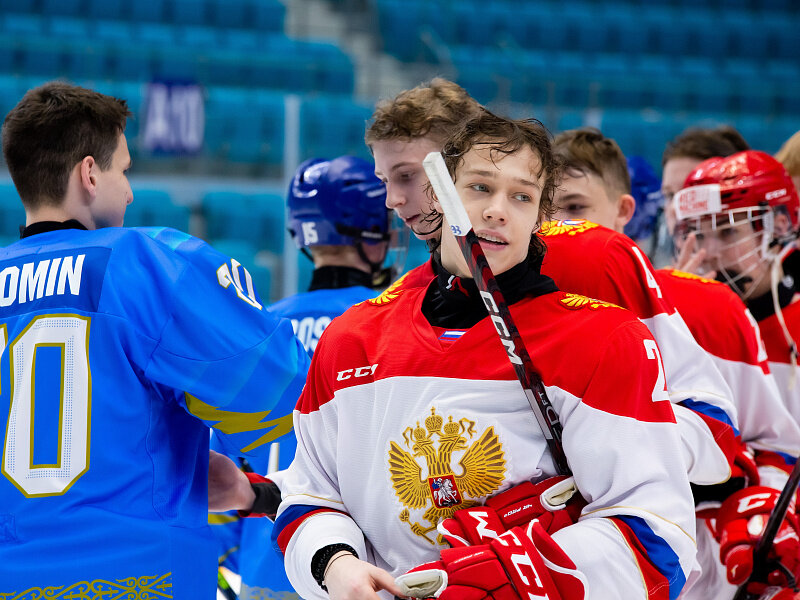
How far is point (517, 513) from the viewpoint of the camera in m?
1.36

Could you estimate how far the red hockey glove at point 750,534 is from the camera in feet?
6.69

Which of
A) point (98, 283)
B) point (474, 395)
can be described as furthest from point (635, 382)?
point (98, 283)

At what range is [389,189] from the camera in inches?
80.2

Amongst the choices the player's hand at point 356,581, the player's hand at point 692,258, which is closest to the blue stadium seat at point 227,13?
the player's hand at point 692,258

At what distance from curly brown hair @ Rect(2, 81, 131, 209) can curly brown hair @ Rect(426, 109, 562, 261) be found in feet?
2.58

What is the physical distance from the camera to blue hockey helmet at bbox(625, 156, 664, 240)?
3240 millimetres

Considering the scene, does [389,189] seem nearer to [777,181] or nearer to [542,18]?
[777,181]

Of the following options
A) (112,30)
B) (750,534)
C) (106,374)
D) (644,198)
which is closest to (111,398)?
(106,374)

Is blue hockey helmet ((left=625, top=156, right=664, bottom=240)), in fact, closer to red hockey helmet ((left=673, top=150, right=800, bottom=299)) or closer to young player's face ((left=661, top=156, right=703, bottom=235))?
young player's face ((left=661, top=156, right=703, bottom=235))

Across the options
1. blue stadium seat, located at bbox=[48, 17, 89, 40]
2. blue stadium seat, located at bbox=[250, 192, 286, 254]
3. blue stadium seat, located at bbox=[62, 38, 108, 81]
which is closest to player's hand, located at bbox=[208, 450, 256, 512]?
blue stadium seat, located at bbox=[250, 192, 286, 254]

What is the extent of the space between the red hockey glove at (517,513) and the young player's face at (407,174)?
0.76 metres

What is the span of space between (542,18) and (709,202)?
29.9 ft

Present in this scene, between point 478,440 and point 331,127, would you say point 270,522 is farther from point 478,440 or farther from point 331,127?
point 331,127

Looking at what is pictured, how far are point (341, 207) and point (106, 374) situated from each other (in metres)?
1.03
